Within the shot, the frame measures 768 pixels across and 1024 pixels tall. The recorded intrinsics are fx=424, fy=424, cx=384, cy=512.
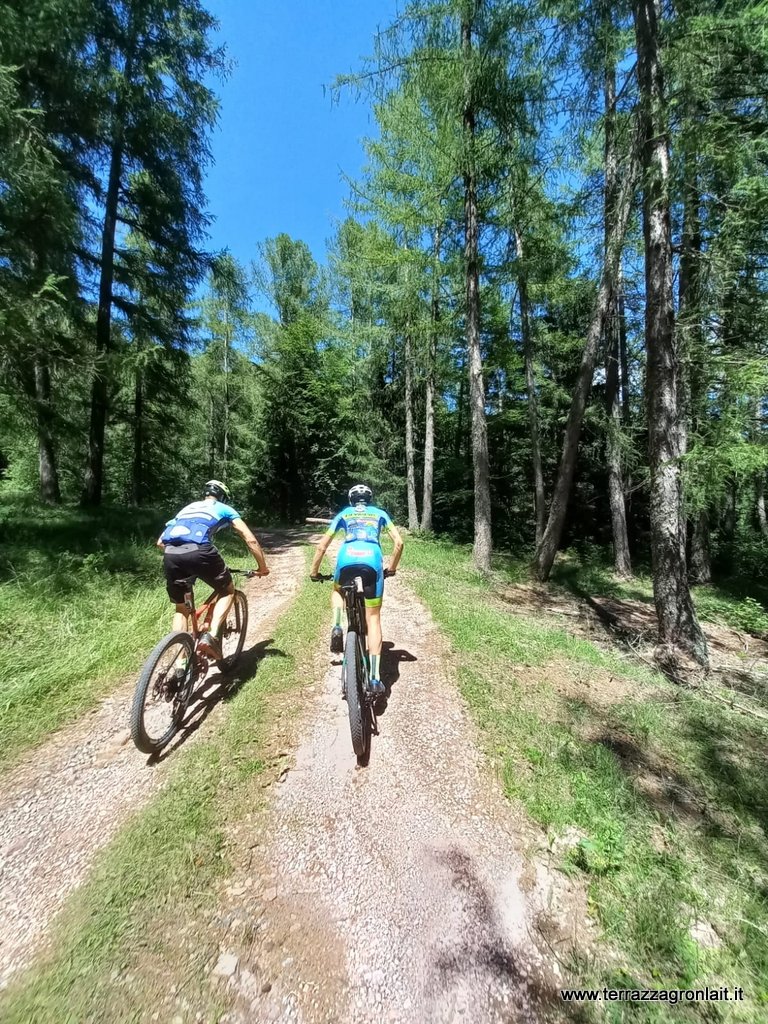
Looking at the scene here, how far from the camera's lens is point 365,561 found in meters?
3.69

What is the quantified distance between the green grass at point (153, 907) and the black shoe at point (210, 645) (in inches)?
31.8

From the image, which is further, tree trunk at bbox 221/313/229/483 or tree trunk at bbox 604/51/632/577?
tree trunk at bbox 221/313/229/483

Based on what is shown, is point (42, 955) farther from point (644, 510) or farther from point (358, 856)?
point (644, 510)

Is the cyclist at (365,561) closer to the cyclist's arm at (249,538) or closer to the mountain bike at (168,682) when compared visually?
the cyclist's arm at (249,538)

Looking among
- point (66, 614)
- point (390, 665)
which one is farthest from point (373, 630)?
point (66, 614)

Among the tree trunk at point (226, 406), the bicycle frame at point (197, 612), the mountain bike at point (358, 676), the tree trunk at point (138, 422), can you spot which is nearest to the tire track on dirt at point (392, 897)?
the mountain bike at point (358, 676)

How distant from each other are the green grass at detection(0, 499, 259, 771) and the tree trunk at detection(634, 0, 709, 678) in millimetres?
6734

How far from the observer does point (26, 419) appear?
700 centimetres

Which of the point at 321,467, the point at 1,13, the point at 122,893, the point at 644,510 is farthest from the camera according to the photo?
the point at 321,467

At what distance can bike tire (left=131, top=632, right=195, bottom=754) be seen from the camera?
309 cm

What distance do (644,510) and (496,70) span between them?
16556 millimetres

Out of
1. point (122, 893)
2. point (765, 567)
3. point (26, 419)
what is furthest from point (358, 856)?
point (765, 567)

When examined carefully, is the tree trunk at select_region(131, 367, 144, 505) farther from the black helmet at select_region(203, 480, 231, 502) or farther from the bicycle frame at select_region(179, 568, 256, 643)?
the bicycle frame at select_region(179, 568, 256, 643)

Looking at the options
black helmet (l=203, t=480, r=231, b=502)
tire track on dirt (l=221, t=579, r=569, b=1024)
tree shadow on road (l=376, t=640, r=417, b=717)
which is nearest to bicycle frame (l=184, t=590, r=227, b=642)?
black helmet (l=203, t=480, r=231, b=502)
